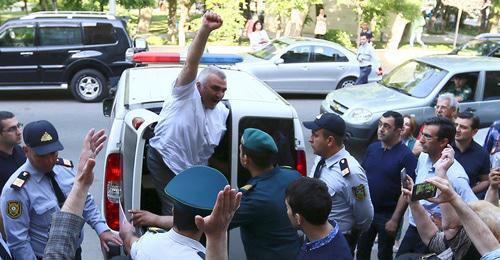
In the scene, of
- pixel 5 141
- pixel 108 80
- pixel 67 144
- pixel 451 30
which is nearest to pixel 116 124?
pixel 5 141

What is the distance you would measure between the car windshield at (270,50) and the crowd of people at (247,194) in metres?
9.41

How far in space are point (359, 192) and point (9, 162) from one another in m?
2.70

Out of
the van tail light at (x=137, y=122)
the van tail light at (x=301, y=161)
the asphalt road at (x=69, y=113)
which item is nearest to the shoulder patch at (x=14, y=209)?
the van tail light at (x=137, y=122)

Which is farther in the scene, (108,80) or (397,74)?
(108,80)

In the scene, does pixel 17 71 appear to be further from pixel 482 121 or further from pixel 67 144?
pixel 482 121

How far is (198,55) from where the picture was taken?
4156 millimetres

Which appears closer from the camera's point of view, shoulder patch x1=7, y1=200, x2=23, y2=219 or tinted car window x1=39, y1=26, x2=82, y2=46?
shoulder patch x1=7, y1=200, x2=23, y2=219

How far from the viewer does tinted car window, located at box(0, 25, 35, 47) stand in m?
13.0

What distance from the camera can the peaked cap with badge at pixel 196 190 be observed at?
2656 mm

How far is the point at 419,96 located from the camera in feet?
31.9

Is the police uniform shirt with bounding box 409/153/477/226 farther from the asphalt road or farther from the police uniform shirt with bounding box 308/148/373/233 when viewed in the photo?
the asphalt road

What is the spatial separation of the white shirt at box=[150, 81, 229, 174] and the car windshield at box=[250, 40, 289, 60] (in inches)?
403

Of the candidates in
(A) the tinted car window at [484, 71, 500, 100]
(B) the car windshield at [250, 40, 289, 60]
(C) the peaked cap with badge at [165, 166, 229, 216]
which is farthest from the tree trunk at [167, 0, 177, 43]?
(C) the peaked cap with badge at [165, 166, 229, 216]

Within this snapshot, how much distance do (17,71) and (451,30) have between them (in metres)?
30.3
